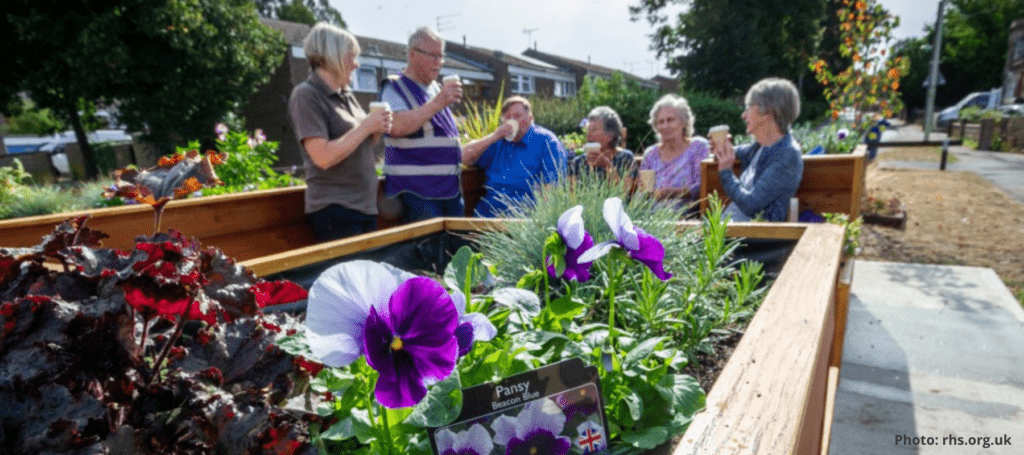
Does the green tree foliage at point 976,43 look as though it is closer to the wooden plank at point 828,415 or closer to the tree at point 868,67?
the tree at point 868,67

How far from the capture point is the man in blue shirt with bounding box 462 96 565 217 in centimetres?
293

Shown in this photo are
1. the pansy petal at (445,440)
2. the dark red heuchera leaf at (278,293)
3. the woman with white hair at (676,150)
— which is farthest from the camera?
the woman with white hair at (676,150)

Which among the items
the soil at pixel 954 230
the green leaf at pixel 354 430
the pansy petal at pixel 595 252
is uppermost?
the pansy petal at pixel 595 252

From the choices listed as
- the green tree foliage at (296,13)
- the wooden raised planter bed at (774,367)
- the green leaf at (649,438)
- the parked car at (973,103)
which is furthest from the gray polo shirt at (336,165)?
the parked car at (973,103)

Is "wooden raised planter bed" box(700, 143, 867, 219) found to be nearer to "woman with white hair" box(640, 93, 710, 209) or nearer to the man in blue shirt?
"woman with white hair" box(640, 93, 710, 209)

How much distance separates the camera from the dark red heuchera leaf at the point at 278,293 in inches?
30.7

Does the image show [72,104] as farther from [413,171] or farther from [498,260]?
[498,260]

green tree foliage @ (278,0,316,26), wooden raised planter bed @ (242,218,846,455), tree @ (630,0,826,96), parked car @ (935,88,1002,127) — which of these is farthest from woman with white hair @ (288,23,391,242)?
parked car @ (935,88,1002,127)

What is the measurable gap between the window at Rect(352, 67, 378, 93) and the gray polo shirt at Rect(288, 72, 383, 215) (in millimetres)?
22693

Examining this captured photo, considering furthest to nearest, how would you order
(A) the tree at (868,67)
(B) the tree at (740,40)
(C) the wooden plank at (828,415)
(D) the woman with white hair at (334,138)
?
1. (B) the tree at (740,40)
2. (A) the tree at (868,67)
3. (D) the woman with white hair at (334,138)
4. (C) the wooden plank at (828,415)

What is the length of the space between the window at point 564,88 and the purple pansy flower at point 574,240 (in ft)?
124

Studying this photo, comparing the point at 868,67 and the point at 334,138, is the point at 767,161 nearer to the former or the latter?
the point at 334,138

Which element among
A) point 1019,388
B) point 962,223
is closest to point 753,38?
point 962,223

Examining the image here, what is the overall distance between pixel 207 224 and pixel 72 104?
15.2 m
